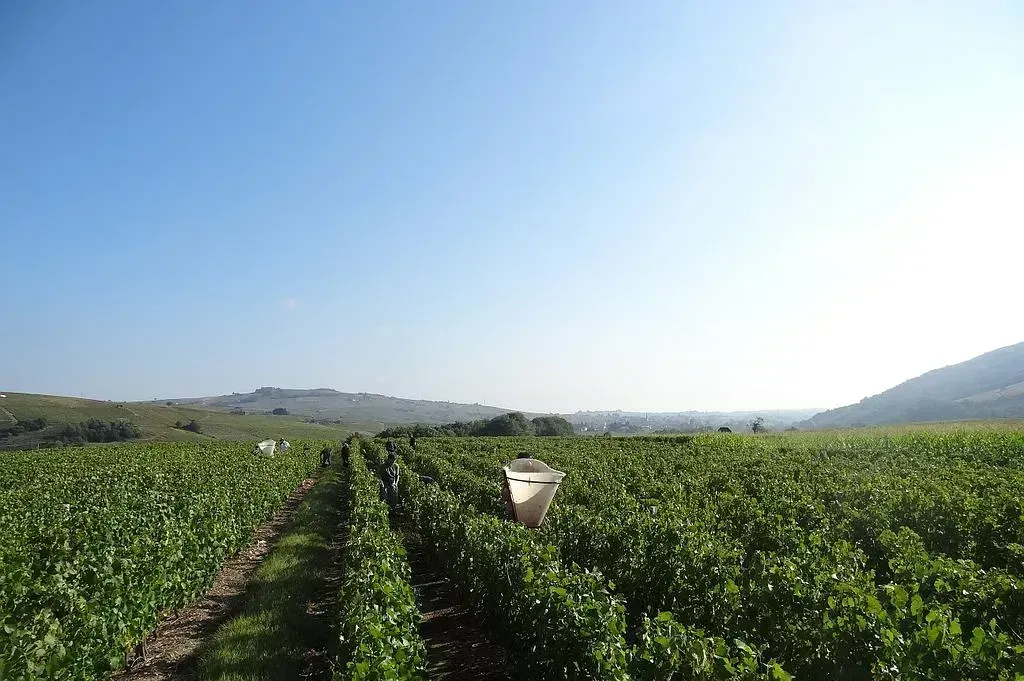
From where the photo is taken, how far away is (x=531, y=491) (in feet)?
41.8

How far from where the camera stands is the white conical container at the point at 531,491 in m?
12.6

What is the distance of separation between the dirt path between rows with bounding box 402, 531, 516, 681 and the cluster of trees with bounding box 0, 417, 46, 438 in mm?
106432

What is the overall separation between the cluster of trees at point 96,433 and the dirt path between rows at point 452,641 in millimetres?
89550

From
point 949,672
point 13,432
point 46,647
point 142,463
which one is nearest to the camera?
point 949,672

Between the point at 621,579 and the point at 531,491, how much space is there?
12.9 feet

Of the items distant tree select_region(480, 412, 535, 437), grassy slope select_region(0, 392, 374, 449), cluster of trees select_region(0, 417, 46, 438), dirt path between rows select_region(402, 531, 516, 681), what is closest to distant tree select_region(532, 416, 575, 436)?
distant tree select_region(480, 412, 535, 437)

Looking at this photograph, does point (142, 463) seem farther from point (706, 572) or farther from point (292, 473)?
point (706, 572)

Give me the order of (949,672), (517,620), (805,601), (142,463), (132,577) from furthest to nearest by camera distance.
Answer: (142,463) → (132,577) → (517,620) → (805,601) → (949,672)

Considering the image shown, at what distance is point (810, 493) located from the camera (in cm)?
1575

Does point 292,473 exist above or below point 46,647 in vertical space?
below

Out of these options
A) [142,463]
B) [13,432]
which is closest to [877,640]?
[142,463]

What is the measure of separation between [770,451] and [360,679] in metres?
34.0

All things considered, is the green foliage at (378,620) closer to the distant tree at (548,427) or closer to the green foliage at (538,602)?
the green foliage at (538,602)

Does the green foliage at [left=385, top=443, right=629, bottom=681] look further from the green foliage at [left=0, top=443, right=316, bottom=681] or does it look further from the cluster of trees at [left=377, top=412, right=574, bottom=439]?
the cluster of trees at [left=377, top=412, right=574, bottom=439]
